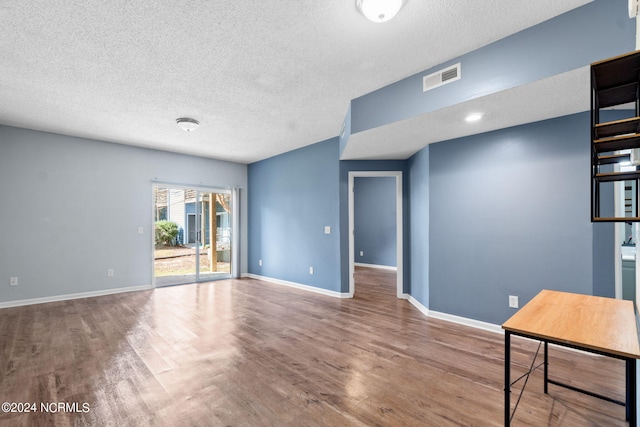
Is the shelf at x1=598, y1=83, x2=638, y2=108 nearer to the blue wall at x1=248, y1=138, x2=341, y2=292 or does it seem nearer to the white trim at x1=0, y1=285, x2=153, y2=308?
the blue wall at x1=248, y1=138, x2=341, y2=292

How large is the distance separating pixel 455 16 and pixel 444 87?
66 centimetres

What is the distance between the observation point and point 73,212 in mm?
4750

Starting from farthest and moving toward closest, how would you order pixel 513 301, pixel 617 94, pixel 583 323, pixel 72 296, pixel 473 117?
pixel 72 296 → pixel 513 301 → pixel 473 117 → pixel 583 323 → pixel 617 94

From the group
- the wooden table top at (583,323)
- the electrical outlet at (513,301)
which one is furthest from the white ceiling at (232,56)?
the electrical outlet at (513,301)

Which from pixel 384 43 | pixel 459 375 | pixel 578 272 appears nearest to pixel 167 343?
pixel 459 375

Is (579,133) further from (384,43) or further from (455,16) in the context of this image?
(384,43)

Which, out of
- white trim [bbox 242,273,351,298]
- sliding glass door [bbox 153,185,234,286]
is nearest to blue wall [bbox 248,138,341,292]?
white trim [bbox 242,273,351,298]

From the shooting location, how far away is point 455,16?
6.60 feet

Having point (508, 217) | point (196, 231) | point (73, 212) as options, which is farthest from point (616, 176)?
point (73, 212)

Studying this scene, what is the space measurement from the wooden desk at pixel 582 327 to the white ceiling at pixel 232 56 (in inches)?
63.1

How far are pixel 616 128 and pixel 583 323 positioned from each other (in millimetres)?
951

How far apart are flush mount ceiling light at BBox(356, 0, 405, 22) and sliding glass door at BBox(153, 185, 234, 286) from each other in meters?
5.28

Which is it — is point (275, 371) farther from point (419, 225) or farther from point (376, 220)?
point (376, 220)

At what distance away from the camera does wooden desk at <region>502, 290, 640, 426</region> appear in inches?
46.9
